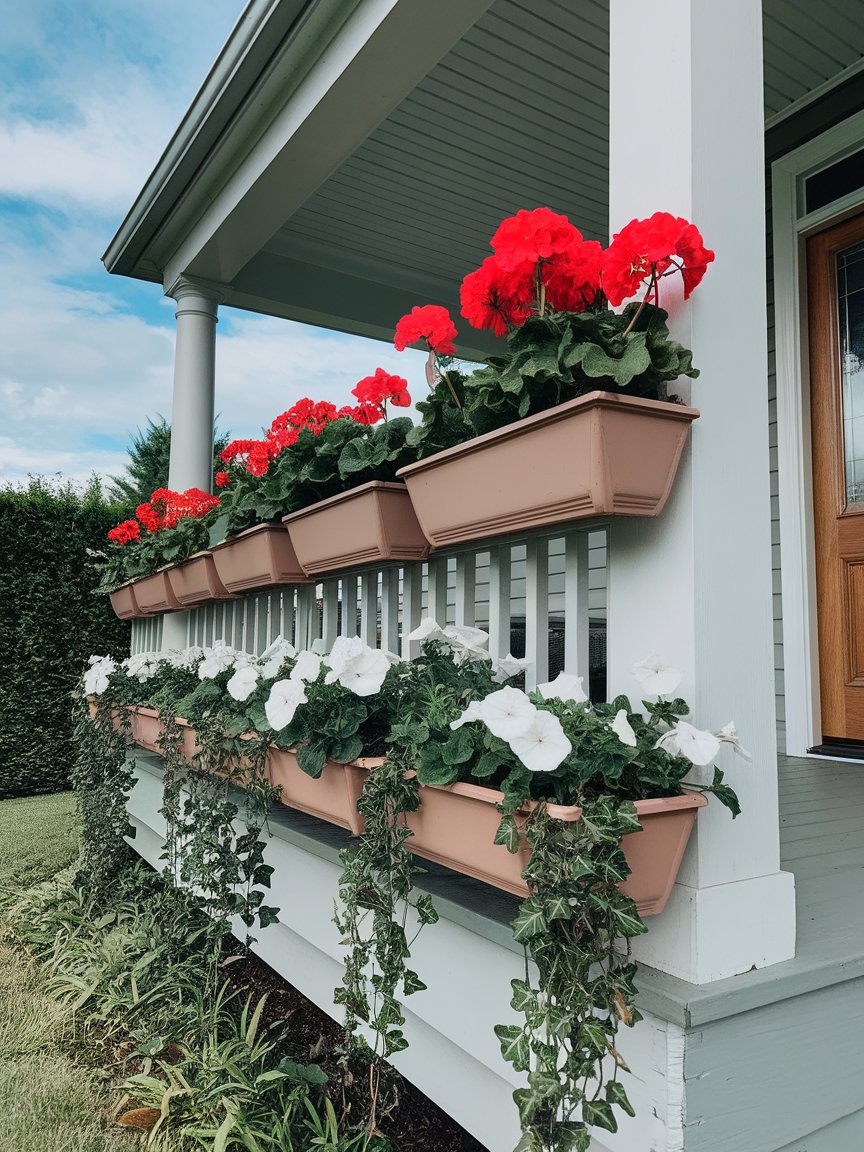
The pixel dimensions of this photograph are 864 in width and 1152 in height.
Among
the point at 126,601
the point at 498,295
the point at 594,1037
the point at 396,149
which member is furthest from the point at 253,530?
the point at 126,601

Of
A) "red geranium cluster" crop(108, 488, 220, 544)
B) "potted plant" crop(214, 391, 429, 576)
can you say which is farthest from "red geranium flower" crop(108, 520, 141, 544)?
"potted plant" crop(214, 391, 429, 576)

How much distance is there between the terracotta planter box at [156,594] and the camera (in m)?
3.39

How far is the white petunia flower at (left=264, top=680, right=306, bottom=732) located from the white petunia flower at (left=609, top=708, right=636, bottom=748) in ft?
2.09

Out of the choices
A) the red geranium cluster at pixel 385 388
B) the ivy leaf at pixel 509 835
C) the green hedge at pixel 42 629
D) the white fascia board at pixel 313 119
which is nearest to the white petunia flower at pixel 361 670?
the ivy leaf at pixel 509 835

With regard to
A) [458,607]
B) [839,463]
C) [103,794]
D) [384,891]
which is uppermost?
[839,463]

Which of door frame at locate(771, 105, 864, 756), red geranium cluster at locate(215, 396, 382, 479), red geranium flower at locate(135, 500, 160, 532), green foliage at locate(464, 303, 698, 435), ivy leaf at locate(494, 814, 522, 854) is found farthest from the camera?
red geranium flower at locate(135, 500, 160, 532)

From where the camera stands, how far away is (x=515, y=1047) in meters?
0.93

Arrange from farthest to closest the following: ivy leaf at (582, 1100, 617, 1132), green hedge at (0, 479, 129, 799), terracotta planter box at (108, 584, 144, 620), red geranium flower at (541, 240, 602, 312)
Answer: green hedge at (0, 479, 129, 799), terracotta planter box at (108, 584, 144, 620), red geranium flower at (541, 240, 602, 312), ivy leaf at (582, 1100, 617, 1132)

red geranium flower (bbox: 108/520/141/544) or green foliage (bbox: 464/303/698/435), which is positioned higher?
red geranium flower (bbox: 108/520/141/544)

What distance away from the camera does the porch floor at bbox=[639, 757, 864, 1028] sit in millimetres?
974

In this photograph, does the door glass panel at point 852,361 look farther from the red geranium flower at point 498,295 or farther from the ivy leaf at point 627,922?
the ivy leaf at point 627,922

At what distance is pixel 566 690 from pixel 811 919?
23.8 inches

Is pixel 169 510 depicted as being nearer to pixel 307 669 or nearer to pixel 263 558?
pixel 263 558

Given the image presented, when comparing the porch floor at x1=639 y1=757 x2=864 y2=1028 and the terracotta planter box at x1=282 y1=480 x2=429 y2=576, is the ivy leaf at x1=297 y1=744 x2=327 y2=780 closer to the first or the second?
the terracotta planter box at x1=282 y1=480 x2=429 y2=576
